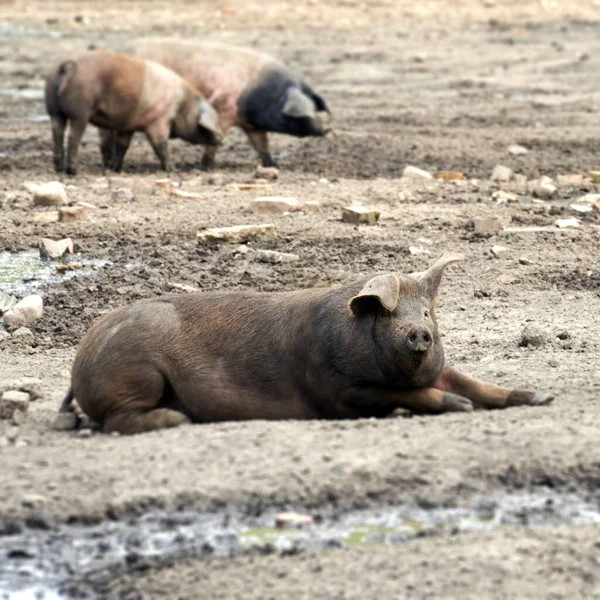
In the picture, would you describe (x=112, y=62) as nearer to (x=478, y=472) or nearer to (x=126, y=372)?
(x=126, y=372)

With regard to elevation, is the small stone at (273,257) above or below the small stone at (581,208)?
above

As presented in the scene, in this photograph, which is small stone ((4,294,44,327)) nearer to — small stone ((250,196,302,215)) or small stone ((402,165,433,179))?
small stone ((250,196,302,215))

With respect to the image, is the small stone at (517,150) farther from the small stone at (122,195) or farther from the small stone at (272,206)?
the small stone at (122,195)

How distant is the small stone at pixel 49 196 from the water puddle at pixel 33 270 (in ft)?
→ 4.42

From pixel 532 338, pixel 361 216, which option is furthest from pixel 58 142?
pixel 532 338

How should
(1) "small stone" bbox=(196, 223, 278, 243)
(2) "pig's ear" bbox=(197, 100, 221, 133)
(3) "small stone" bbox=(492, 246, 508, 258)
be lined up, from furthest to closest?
1. (2) "pig's ear" bbox=(197, 100, 221, 133)
2. (1) "small stone" bbox=(196, 223, 278, 243)
3. (3) "small stone" bbox=(492, 246, 508, 258)

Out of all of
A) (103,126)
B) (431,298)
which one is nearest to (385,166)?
(103,126)

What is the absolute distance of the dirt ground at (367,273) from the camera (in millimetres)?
4684

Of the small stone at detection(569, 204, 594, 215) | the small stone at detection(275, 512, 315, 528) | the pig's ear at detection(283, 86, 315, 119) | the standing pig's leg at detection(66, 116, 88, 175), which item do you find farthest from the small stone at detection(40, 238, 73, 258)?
the pig's ear at detection(283, 86, 315, 119)

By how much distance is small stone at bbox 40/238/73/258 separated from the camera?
9.70m

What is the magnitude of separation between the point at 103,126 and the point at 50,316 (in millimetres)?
5454

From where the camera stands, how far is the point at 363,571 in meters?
4.55

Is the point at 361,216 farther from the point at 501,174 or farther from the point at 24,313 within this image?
the point at 24,313

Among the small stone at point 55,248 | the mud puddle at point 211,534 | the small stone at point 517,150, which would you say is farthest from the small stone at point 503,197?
the mud puddle at point 211,534
